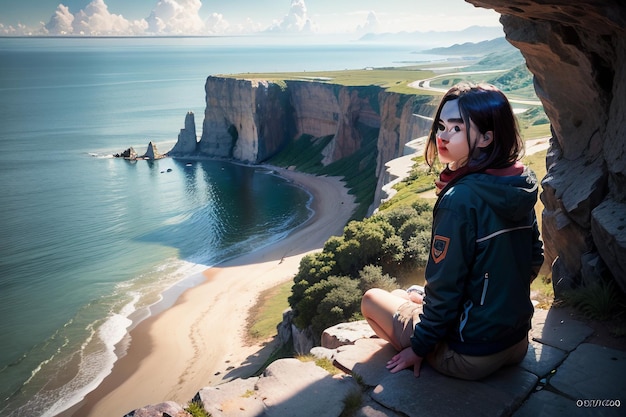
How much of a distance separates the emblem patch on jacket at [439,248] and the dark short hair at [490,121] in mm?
675

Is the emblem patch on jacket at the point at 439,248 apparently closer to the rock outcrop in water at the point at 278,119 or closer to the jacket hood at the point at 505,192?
the jacket hood at the point at 505,192

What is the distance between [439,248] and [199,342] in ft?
72.3

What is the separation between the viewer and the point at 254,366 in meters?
18.9

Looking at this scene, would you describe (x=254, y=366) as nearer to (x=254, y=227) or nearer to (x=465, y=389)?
(x=465, y=389)

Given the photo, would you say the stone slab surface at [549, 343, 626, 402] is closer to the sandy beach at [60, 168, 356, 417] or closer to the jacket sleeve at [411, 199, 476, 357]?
the jacket sleeve at [411, 199, 476, 357]

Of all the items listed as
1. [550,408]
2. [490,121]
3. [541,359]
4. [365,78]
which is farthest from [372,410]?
[365,78]

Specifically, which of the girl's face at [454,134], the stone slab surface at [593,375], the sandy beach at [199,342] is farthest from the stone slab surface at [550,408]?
the sandy beach at [199,342]

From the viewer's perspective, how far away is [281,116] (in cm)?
8031

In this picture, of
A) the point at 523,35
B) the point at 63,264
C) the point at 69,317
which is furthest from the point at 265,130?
the point at 523,35

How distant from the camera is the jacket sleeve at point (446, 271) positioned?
4.05 meters

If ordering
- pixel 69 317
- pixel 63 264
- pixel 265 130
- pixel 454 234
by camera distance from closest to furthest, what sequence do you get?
1. pixel 454 234
2. pixel 69 317
3. pixel 63 264
4. pixel 265 130

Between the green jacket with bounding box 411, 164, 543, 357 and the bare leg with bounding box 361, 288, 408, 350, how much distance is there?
79cm

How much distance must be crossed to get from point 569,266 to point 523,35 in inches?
128

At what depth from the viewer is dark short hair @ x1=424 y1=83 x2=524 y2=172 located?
4219 millimetres
